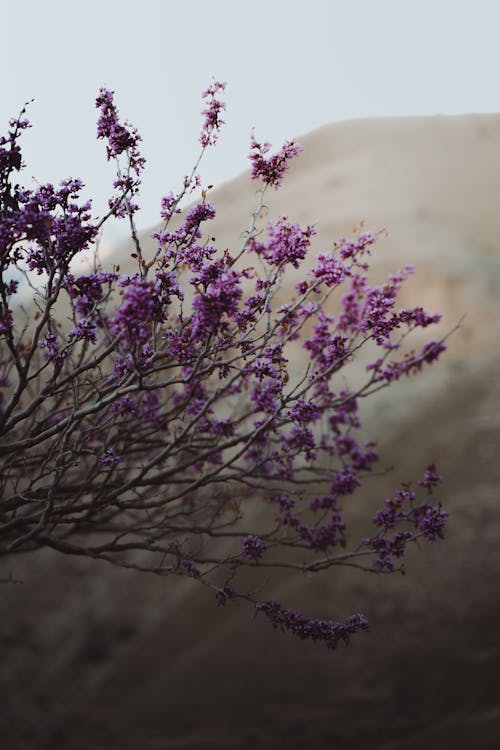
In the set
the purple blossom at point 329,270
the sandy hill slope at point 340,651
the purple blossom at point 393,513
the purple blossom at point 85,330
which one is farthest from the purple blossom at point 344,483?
the purple blossom at point 85,330

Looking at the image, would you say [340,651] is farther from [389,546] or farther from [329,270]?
[329,270]

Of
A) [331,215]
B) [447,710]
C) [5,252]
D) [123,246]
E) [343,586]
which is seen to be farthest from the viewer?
[123,246]

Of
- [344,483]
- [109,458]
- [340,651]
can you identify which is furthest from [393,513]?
[109,458]

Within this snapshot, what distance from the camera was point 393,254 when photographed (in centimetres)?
1194

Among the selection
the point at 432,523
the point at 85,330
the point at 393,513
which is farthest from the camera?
the point at 393,513

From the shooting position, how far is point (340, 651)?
7.06m

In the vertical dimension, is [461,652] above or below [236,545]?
below

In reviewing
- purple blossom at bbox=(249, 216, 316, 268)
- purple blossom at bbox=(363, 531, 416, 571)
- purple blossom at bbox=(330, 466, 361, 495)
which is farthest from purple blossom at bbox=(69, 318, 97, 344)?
purple blossom at bbox=(330, 466, 361, 495)

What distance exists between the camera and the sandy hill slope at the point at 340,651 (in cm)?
653

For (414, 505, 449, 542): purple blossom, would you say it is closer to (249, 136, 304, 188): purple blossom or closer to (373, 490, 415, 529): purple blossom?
(373, 490, 415, 529): purple blossom

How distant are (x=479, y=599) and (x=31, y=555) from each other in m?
5.71

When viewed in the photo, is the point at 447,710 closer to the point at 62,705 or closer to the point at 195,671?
the point at 195,671

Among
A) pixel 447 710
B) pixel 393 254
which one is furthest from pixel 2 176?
pixel 393 254

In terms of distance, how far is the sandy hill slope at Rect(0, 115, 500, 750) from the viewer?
6531 millimetres
